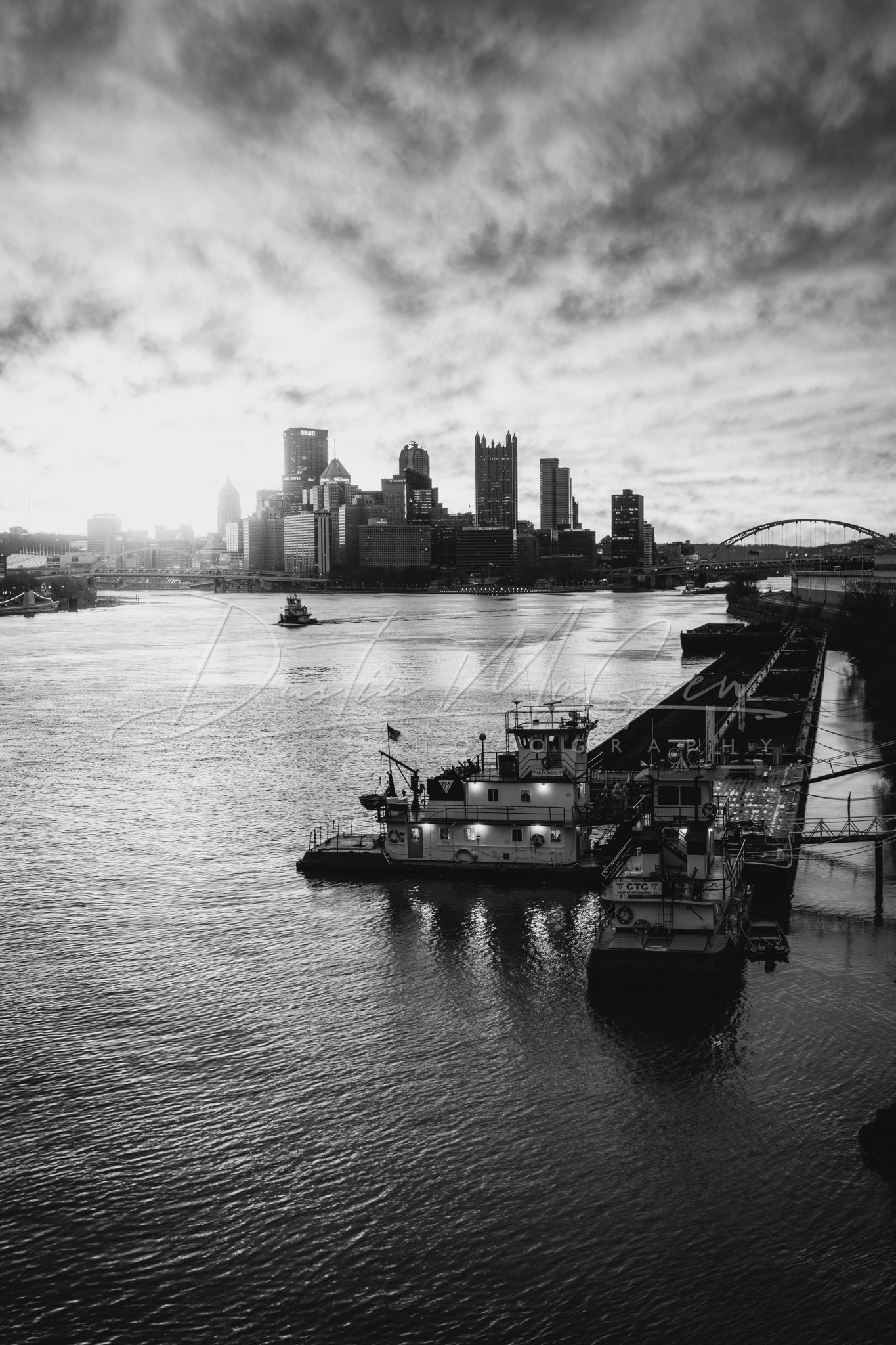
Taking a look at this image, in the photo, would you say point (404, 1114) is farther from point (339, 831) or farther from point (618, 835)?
point (339, 831)

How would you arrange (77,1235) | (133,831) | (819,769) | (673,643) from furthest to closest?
1. (673,643)
2. (819,769)
3. (133,831)
4. (77,1235)

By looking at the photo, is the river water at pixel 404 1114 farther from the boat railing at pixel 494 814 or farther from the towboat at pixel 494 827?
the boat railing at pixel 494 814

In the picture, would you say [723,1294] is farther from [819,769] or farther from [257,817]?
[819,769]

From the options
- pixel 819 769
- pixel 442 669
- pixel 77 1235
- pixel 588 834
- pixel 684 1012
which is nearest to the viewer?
pixel 77 1235

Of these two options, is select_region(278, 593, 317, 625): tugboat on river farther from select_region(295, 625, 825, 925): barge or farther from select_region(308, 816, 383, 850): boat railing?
select_region(308, 816, 383, 850): boat railing

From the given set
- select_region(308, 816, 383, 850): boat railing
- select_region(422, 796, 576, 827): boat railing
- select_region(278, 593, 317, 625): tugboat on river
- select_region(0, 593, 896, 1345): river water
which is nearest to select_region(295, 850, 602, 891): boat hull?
select_region(0, 593, 896, 1345): river water

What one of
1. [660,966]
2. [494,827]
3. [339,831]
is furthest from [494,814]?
[660,966]

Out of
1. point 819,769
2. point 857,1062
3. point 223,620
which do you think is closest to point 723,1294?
point 857,1062

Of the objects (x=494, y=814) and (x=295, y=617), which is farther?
(x=295, y=617)
